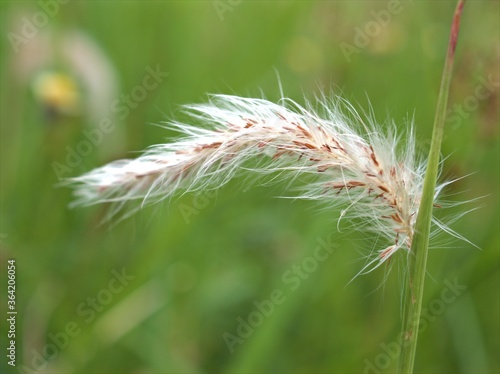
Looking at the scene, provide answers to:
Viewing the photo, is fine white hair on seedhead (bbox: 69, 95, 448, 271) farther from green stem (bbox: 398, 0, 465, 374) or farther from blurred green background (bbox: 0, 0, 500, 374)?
blurred green background (bbox: 0, 0, 500, 374)

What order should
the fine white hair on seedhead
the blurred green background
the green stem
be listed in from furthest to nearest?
the blurred green background → the fine white hair on seedhead → the green stem

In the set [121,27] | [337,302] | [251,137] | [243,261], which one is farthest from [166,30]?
[251,137]

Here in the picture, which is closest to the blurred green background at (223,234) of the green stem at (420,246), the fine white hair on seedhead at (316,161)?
the fine white hair on seedhead at (316,161)

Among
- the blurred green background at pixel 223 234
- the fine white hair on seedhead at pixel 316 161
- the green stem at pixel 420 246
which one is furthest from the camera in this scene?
the blurred green background at pixel 223 234

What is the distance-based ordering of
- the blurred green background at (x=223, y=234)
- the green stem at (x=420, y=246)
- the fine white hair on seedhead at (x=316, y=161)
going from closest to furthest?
the green stem at (x=420, y=246) < the fine white hair on seedhead at (x=316, y=161) < the blurred green background at (x=223, y=234)

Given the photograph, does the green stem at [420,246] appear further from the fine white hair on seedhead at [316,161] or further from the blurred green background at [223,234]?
the blurred green background at [223,234]

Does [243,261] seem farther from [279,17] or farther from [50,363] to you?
[279,17]

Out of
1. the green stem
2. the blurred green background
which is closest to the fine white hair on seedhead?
the green stem

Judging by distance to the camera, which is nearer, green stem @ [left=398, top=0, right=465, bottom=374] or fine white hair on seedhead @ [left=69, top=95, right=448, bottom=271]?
green stem @ [left=398, top=0, right=465, bottom=374]
